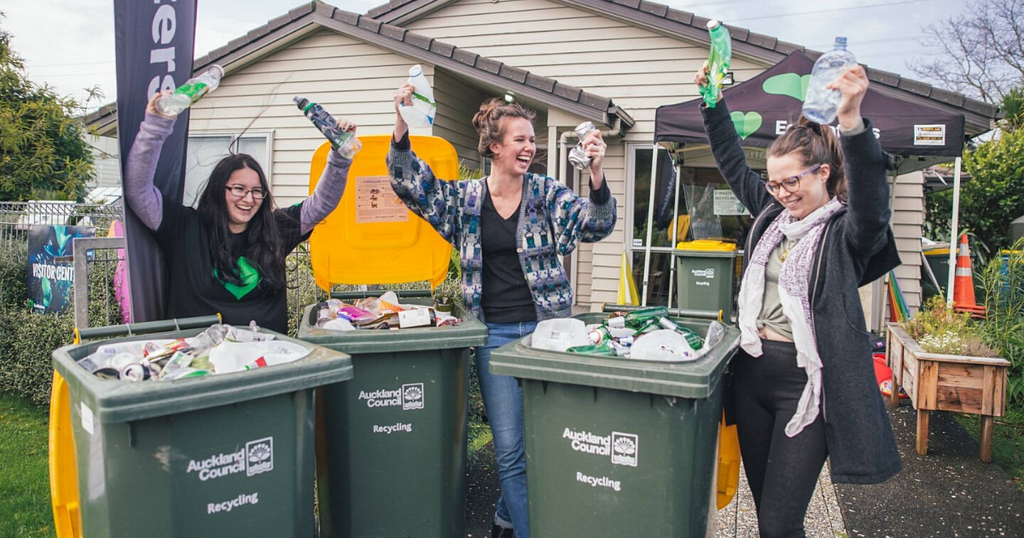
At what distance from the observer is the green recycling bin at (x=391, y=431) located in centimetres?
249

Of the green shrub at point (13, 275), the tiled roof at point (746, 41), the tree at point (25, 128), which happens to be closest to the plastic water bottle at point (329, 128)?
the green shrub at point (13, 275)

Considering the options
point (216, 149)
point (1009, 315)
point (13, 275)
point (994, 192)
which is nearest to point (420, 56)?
point (216, 149)

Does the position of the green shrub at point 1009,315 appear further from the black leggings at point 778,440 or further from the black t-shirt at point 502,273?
the black t-shirt at point 502,273

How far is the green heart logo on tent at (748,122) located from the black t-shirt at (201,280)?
4590mm

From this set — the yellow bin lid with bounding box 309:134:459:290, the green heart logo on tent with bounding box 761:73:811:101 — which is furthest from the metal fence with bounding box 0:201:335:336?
the green heart logo on tent with bounding box 761:73:811:101

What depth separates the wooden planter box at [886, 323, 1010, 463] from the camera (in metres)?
4.06

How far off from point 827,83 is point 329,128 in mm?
1776

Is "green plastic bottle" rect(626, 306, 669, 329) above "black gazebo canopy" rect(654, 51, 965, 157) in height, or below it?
below

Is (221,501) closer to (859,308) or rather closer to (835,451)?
(835,451)

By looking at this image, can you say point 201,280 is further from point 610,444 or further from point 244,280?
point 610,444

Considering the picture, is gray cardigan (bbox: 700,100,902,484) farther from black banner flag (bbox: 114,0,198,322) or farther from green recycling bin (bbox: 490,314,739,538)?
black banner flag (bbox: 114,0,198,322)

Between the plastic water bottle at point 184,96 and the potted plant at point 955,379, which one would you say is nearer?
the plastic water bottle at point 184,96

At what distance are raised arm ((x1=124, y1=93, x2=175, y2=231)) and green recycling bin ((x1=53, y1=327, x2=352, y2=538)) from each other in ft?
2.13

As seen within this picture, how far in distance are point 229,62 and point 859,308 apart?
848 centimetres
